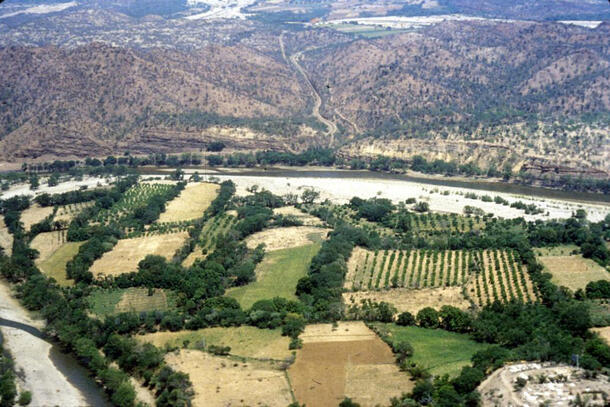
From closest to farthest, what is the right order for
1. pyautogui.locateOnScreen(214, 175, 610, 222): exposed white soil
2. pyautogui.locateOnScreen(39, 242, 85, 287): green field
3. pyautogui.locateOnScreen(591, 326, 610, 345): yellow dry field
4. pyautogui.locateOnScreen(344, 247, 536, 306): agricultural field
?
pyautogui.locateOnScreen(591, 326, 610, 345): yellow dry field, pyautogui.locateOnScreen(344, 247, 536, 306): agricultural field, pyautogui.locateOnScreen(39, 242, 85, 287): green field, pyautogui.locateOnScreen(214, 175, 610, 222): exposed white soil

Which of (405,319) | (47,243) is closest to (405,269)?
(405,319)

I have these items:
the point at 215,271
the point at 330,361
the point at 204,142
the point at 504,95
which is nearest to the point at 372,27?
the point at 504,95

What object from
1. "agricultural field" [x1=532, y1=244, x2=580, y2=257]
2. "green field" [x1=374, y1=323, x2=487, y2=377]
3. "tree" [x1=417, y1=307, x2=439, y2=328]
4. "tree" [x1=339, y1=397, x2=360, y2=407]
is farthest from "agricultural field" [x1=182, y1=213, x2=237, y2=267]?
"agricultural field" [x1=532, y1=244, x2=580, y2=257]

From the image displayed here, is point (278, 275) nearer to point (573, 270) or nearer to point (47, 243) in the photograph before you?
point (573, 270)

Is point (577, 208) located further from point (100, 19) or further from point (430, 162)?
point (100, 19)

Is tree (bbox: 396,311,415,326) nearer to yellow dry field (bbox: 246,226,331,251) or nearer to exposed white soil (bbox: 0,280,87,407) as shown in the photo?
yellow dry field (bbox: 246,226,331,251)

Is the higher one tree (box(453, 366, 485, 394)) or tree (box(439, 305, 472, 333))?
tree (box(453, 366, 485, 394))

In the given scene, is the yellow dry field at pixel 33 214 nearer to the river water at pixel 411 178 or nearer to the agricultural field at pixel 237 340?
the river water at pixel 411 178
